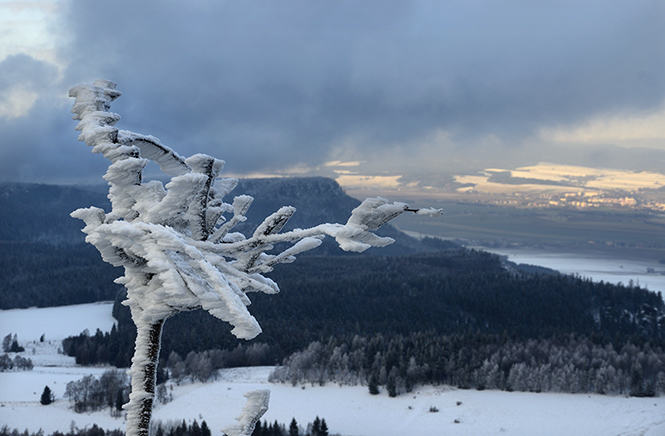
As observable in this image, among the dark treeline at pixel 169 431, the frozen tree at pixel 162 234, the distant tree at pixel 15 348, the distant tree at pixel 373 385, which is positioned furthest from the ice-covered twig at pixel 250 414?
the distant tree at pixel 15 348

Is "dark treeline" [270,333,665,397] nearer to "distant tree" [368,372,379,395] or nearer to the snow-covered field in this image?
"distant tree" [368,372,379,395]

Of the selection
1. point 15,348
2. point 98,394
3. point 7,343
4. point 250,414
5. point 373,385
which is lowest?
point 15,348

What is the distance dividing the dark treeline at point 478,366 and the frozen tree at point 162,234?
109267mm

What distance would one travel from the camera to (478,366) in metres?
120

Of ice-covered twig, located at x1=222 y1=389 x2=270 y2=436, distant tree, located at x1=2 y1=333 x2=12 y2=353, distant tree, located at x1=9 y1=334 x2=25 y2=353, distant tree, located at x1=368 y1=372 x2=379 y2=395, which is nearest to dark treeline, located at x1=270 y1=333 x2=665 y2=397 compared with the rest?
distant tree, located at x1=368 y1=372 x2=379 y2=395

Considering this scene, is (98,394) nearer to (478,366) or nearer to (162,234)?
(478,366)

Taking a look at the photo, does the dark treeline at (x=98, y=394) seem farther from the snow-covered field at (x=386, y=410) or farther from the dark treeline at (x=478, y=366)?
the dark treeline at (x=478, y=366)

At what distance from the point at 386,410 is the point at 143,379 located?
342ft

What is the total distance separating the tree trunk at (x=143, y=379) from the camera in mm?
7434

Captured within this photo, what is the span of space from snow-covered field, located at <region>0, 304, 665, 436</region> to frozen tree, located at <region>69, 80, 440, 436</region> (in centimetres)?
8888

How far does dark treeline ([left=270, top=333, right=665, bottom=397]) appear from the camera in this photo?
112500 mm

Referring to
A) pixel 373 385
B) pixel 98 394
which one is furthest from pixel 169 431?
pixel 373 385

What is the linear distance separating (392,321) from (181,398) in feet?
306

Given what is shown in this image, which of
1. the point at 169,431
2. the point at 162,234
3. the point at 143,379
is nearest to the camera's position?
the point at 162,234
